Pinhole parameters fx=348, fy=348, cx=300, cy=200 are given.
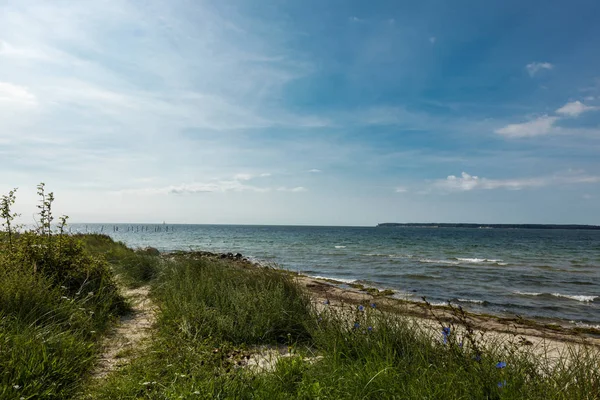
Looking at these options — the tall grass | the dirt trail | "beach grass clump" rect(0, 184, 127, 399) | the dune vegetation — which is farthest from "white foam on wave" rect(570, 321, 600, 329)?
"beach grass clump" rect(0, 184, 127, 399)

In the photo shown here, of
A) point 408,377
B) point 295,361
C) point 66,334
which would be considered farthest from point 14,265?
point 408,377

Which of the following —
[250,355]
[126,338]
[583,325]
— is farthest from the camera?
[583,325]

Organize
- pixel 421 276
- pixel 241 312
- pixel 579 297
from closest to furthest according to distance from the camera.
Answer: pixel 241 312 < pixel 579 297 < pixel 421 276

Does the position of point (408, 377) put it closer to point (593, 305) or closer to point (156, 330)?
point (156, 330)

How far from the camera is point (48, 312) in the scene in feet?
16.0

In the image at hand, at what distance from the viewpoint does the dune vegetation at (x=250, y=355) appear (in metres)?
3.25

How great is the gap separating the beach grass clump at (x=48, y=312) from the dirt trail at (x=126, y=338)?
6.3 inches

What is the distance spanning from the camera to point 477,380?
3.13 meters

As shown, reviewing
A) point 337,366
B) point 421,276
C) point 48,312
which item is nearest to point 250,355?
point 337,366

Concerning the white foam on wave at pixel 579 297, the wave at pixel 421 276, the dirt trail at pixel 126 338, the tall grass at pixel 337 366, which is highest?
the tall grass at pixel 337 366

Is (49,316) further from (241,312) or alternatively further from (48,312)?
(241,312)

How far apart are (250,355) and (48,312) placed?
2.91m

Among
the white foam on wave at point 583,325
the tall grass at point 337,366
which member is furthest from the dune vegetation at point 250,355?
the white foam on wave at point 583,325

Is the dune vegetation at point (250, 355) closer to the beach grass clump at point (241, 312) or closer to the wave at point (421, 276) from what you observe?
the beach grass clump at point (241, 312)
